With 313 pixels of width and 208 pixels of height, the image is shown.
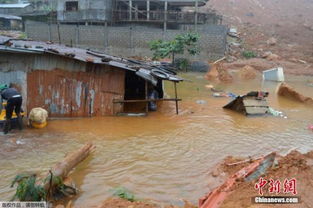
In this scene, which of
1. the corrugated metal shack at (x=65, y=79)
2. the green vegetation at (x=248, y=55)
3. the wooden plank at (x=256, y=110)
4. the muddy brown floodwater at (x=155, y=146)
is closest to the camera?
the muddy brown floodwater at (x=155, y=146)

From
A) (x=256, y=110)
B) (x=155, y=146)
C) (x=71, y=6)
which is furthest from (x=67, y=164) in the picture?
(x=71, y=6)

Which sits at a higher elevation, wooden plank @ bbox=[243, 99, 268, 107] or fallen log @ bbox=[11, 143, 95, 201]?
wooden plank @ bbox=[243, 99, 268, 107]

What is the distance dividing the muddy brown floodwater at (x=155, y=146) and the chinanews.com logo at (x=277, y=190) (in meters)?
1.35

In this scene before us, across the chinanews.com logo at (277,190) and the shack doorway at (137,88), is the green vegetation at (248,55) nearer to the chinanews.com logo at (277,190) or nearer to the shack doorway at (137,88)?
the shack doorway at (137,88)

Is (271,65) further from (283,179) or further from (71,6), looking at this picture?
(283,179)

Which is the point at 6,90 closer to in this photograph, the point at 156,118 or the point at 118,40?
the point at 156,118

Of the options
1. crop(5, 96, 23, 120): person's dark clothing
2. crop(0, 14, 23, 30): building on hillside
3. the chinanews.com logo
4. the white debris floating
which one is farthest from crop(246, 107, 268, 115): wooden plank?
crop(0, 14, 23, 30): building on hillside

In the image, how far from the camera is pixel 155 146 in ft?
28.9

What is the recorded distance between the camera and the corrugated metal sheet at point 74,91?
428 inches

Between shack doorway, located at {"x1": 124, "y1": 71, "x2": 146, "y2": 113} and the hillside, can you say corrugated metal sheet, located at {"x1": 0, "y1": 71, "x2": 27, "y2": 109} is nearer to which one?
shack doorway, located at {"x1": 124, "y1": 71, "x2": 146, "y2": 113}

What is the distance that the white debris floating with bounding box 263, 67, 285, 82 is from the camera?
71.8ft

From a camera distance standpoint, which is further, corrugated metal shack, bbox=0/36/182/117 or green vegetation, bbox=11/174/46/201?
corrugated metal shack, bbox=0/36/182/117

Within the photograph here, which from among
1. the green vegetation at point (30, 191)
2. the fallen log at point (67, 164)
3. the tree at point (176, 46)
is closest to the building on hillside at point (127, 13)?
the tree at point (176, 46)

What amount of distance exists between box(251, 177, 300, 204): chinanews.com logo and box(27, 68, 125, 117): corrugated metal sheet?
7011 mm
